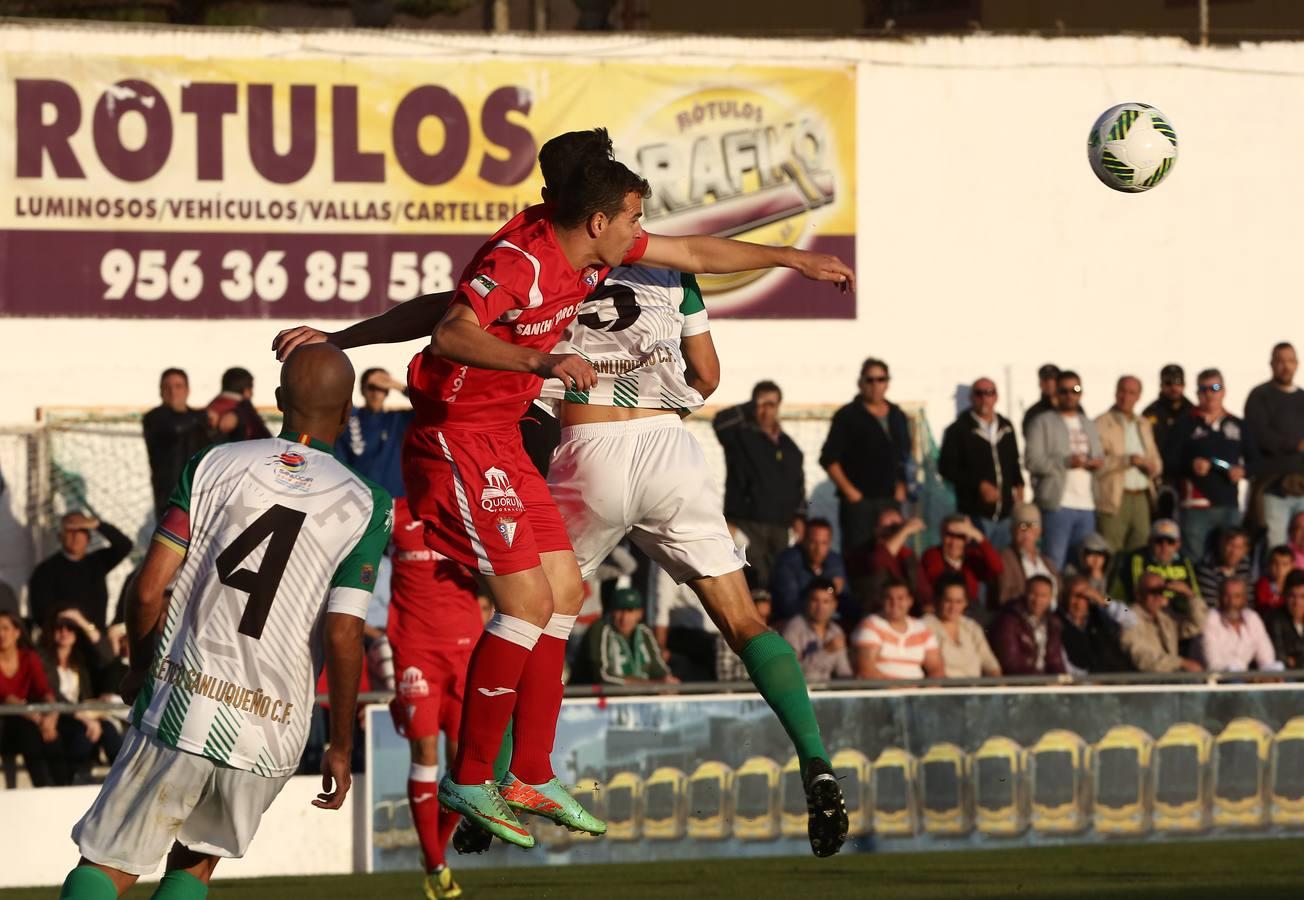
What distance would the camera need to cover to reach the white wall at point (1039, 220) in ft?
59.7

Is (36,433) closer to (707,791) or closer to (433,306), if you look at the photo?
(707,791)

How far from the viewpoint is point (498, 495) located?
712cm

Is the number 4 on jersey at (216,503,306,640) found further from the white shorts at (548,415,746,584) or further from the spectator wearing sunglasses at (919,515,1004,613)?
the spectator wearing sunglasses at (919,515,1004,613)

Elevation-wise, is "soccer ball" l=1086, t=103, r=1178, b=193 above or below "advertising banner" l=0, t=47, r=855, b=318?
below

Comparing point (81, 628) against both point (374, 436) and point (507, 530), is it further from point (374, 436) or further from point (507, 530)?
point (507, 530)

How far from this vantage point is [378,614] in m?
13.8

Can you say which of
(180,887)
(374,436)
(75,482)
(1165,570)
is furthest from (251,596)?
(75,482)

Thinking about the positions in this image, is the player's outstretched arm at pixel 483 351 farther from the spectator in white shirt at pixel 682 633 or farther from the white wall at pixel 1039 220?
the white wall at pixel 1039 220

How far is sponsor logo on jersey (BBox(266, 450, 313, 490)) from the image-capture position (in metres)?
6.11

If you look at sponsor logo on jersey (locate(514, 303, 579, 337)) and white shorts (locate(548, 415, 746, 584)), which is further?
white shorts (locate(548, 415, 746, 584))

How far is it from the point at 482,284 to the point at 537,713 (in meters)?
1.64

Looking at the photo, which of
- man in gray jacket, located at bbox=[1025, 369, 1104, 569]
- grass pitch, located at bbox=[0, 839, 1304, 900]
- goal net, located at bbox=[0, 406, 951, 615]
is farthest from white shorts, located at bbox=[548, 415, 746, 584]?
goal net, located at bbox=[0, 406, 951, 615]

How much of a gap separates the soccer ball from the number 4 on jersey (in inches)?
201

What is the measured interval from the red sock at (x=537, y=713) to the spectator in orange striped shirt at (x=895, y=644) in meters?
6.24
